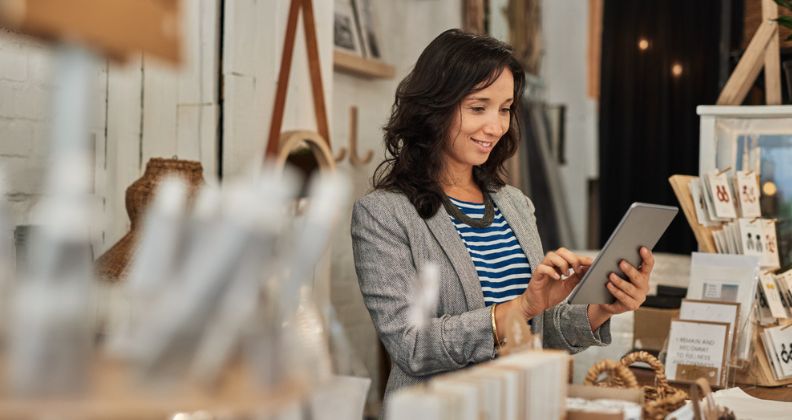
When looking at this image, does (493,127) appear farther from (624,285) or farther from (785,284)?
(785,284)

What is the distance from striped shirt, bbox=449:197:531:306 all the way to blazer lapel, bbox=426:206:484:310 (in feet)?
0.11

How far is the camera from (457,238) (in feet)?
6.81

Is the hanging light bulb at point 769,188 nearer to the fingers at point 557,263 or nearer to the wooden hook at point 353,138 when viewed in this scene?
the fingers at point 557,263

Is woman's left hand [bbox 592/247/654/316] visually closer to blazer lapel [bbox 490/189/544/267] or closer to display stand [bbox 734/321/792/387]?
blazer lapel [bbox 490/189/544/267]

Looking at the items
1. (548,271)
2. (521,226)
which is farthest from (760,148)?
(548,271)

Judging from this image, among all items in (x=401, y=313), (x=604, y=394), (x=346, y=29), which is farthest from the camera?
(x=346, y=29)

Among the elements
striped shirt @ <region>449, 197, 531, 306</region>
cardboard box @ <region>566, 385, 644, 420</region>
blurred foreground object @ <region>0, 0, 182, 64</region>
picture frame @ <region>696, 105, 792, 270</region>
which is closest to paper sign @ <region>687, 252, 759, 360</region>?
picture frame @ <region>696, 105, 792, 270</region>

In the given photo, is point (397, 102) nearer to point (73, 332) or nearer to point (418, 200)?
point (418, 200)

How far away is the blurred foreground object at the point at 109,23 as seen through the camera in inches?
28.3

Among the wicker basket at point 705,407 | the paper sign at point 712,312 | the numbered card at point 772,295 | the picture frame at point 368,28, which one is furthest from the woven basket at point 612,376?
the picture frame at point 368,28

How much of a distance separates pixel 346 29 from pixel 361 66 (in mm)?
191

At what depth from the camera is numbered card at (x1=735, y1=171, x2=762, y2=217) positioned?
3.04m

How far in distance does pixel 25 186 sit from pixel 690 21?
4.15 m

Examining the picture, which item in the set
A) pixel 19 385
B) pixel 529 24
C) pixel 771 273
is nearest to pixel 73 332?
pixel 19 385
